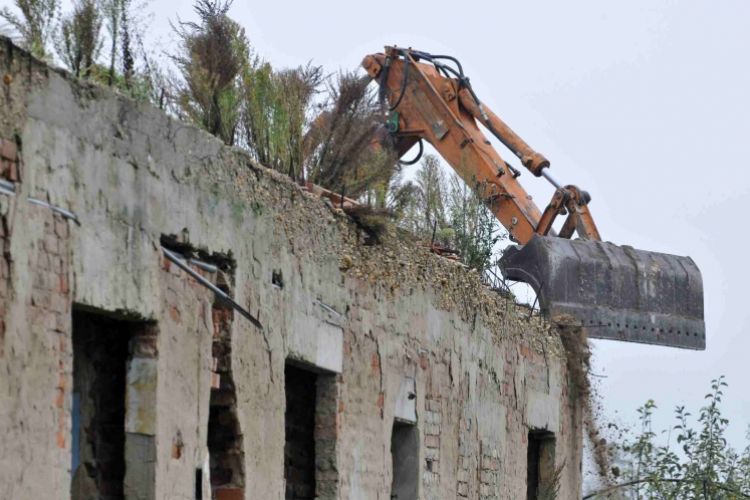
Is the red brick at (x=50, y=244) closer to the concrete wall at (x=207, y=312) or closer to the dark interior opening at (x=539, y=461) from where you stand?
the concrete wall at (x=207, y=312)

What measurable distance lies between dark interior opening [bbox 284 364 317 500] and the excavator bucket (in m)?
5.31

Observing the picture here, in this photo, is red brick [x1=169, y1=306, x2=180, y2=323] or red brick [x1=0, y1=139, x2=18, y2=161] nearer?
red brick [x1=0, y1=139, x2=18, y2=161]

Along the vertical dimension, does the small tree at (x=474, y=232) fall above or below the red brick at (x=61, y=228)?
above

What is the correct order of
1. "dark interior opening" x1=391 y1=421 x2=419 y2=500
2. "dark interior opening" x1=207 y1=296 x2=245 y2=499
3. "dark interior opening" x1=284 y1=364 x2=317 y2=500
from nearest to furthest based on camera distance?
"dark interior opening" x1=207 y1=296 x2=245 y2=499 → "dark interior opening" x1=284 y1=364 x2=317 y2=500 → "dark interior opening" x1=391 y1=421 x2=419 y2=500

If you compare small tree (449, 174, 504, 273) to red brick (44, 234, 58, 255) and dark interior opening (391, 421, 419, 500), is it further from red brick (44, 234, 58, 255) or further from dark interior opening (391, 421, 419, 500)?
red brick (44, 234, 58, 255)

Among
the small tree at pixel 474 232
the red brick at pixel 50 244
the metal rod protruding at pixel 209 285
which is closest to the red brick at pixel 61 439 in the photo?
the red brick at pixel 50 244

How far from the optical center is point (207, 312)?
8.30 meters

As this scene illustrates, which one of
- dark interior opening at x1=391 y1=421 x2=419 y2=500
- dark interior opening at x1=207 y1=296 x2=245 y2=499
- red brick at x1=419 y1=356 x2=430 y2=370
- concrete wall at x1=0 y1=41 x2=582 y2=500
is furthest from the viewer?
red brick at x1=419 y1=356 x2=430 y2=370

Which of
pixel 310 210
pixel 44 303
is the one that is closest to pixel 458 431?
pixel 310 210

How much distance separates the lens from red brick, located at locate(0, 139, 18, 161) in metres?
6.49

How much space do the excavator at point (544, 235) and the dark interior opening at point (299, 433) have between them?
5.44 metres

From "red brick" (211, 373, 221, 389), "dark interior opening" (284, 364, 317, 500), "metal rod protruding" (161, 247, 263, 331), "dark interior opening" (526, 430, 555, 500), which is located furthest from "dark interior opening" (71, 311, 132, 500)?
"dark interior opening" (526, 430, 555, 500)

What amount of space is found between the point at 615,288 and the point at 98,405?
974 centimetres

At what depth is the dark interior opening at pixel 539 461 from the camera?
15.0 metres
